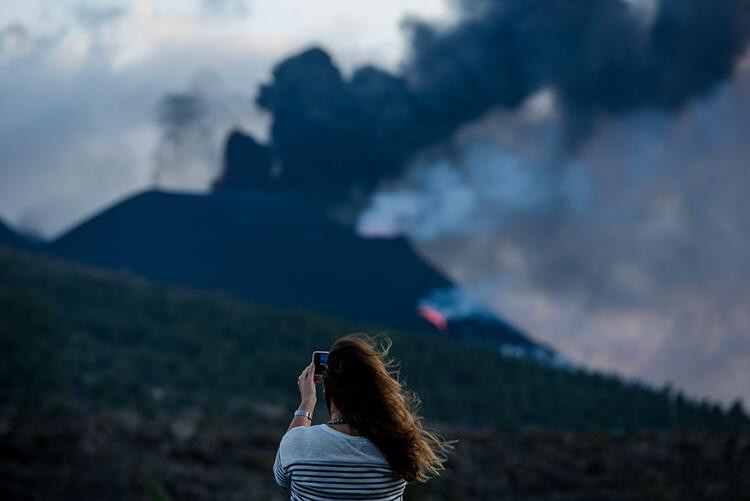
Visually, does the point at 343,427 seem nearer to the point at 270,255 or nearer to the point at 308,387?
the point at 308,387

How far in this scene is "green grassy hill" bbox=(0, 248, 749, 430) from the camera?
159 feet

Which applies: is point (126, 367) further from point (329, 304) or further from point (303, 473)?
point (329, 304)

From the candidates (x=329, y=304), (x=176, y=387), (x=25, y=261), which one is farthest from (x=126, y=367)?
(x=329, y=304)

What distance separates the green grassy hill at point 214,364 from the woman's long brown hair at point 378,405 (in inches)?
1491

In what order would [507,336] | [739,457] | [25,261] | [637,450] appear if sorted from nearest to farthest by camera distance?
[739,457]
[637,450]
[25,261]
[507,336]

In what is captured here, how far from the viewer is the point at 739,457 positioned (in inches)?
910

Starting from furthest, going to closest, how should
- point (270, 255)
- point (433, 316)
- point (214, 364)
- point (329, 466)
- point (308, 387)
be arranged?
point (270, 255) → point (433, 316) → point (214, 364) → point (308, 387) → point (329, 466)

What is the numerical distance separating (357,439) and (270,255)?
418 feet

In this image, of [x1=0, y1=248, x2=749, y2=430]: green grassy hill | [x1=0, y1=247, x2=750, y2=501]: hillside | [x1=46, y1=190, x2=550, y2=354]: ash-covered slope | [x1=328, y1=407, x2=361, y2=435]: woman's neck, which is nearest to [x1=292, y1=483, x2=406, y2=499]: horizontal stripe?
[x1=328, y1=407, x2=361, y2=435]: woman's neck

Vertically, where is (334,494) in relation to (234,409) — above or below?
below

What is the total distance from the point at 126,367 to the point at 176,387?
284cm

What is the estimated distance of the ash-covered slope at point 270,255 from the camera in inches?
4631

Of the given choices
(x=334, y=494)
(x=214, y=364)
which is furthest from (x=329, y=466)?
(x=214, y=364)

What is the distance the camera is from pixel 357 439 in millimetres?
3209
